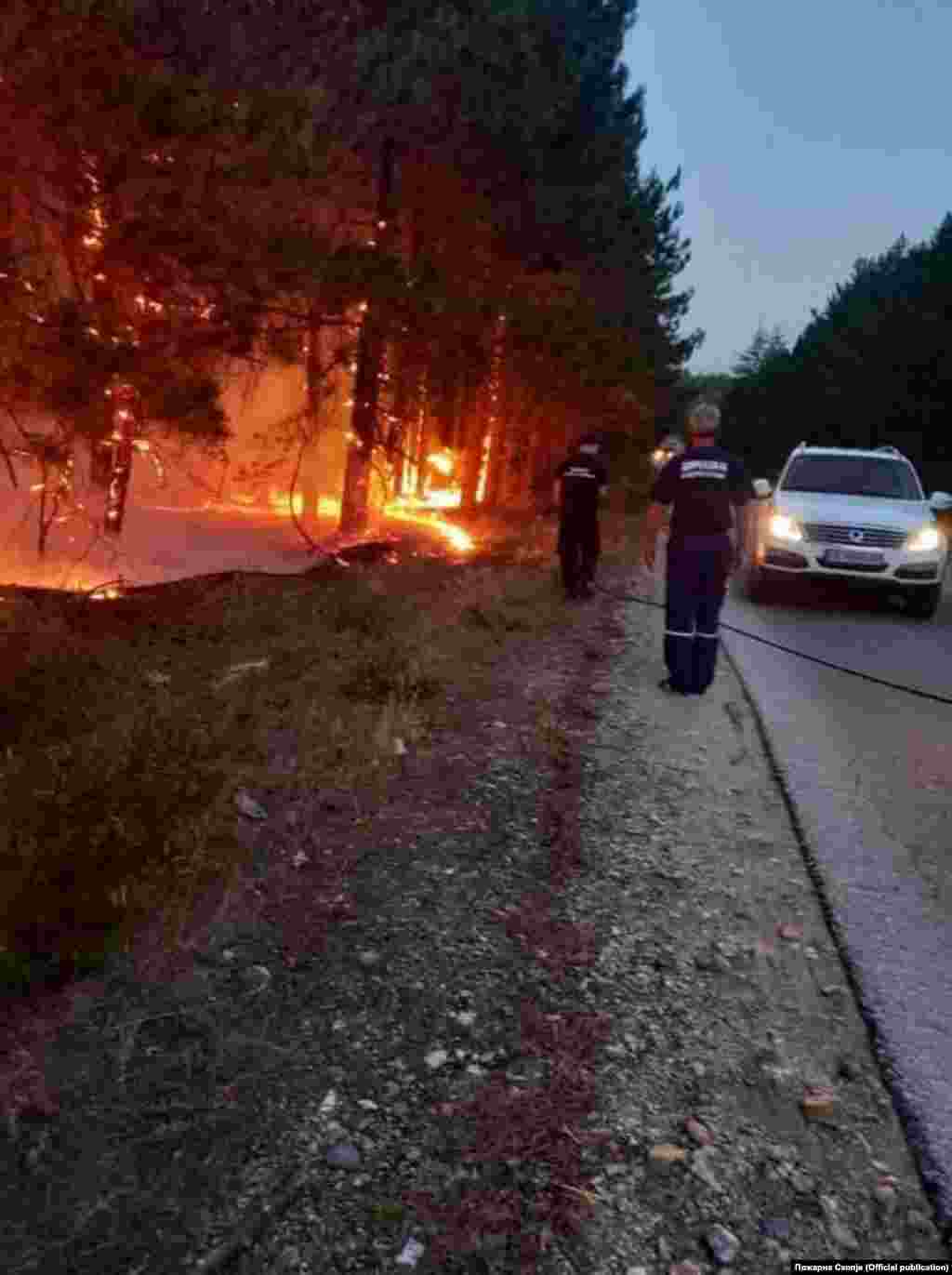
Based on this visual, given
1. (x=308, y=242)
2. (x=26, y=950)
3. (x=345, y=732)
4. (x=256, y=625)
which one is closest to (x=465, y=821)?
(x=345, y=732)

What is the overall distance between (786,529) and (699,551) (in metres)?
5.04

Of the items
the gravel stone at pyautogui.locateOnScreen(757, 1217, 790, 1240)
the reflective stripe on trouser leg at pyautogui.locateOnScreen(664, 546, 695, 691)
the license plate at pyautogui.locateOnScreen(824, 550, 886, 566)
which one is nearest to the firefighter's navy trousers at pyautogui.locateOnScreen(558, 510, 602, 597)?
the license plate at pyautogui.locateOnScreen(824, 550, 886, 566)

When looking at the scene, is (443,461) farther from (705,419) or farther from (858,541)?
(705,419)

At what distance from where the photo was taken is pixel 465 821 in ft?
17.3

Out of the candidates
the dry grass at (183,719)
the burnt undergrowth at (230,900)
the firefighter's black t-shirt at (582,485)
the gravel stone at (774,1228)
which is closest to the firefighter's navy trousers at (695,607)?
the burnt undergrowth at (230,900)

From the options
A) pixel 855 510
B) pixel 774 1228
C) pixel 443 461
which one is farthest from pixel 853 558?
pixel 443 461

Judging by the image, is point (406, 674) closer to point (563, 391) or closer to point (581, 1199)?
point (581, 1199)

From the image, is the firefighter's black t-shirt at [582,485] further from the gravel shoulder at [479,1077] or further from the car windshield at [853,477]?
the gravel shoulder at [479,1077]

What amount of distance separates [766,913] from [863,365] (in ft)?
157

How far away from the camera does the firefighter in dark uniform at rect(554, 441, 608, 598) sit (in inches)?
464

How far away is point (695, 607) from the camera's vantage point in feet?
26.2

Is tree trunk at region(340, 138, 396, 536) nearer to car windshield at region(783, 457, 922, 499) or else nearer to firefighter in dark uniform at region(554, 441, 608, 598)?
firefighter in dark uniform at region(554, 441, 608, 598)

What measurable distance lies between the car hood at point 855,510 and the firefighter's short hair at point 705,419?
4.99 metres

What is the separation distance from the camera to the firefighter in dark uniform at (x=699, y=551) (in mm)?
7945
